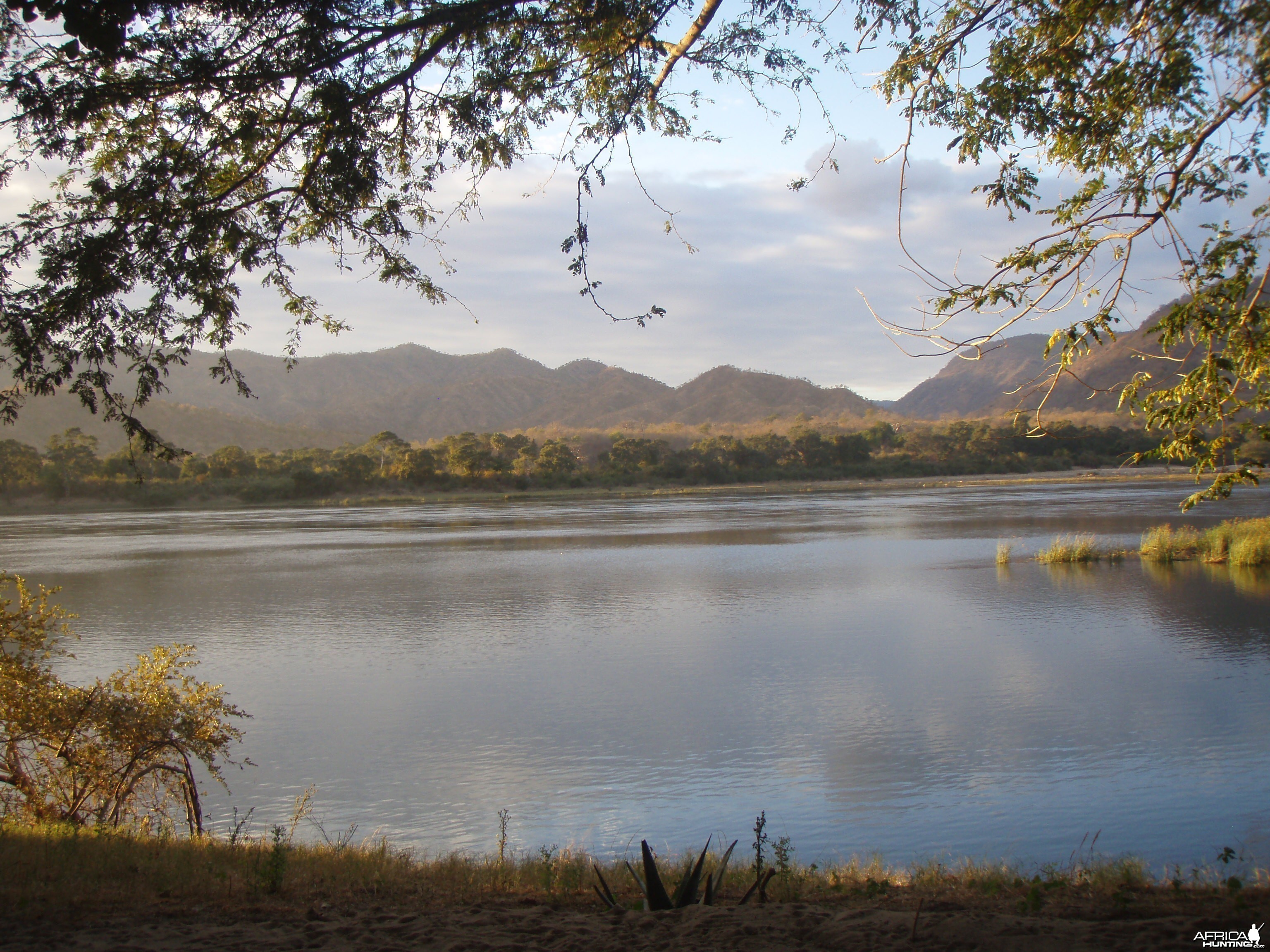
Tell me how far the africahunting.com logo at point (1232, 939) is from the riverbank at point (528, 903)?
6 centimetres

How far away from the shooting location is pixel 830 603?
18.1 meters

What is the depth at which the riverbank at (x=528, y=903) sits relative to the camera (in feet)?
12.8

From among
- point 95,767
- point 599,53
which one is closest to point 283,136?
point 599,53

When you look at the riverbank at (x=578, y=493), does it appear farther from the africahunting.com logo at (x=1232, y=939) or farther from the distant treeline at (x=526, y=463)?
the africahunting.com logo at (x=1232, y=939)

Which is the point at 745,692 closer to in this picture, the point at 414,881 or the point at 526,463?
the point at 414,881

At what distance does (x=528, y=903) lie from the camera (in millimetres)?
4797

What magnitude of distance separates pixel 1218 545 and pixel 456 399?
15545 centimetres

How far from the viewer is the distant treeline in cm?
6806

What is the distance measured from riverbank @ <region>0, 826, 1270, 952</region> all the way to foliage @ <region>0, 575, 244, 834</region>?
0.84m

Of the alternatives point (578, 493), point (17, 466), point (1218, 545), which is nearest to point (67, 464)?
point (17, 466)

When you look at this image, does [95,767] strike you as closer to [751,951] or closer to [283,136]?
[283,136]

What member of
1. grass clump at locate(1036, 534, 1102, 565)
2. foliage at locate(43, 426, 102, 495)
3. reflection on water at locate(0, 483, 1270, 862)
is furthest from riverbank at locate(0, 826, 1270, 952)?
foliage at locate(43, 426, 102, 495)

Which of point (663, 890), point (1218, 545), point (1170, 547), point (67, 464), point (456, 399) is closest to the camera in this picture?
point (663, 890)

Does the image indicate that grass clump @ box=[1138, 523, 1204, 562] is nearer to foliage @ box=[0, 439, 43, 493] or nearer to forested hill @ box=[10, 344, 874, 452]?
foliage @ box=[0, 439, 43, 493]
